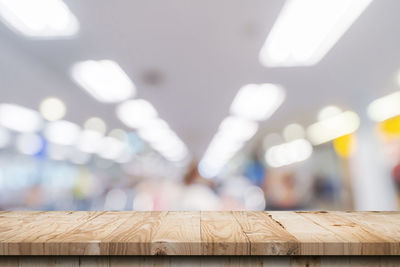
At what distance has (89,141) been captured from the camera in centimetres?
228

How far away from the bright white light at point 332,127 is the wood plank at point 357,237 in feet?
3.42

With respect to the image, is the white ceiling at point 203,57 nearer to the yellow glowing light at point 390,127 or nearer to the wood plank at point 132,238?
the yellow glowing light at point 390,127

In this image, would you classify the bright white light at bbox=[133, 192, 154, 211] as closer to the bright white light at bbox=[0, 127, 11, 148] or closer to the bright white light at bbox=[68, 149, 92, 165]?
the bright white light at bbox=[68, 149, 92, 165]

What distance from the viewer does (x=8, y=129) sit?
7.76ft

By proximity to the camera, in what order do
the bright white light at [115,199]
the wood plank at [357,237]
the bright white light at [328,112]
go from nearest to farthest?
the wood plank at [357,237]
the bright white light at [328,112]
the bright white light at [115,199]

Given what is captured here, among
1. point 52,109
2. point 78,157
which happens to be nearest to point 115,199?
point 78,157

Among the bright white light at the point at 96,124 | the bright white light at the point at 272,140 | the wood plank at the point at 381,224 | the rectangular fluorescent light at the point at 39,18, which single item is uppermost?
the rectangular fluorescent light at the point at 39,18

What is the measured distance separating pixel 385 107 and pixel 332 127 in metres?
0.38

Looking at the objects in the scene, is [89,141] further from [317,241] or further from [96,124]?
[317,241]

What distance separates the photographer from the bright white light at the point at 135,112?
2.20 metres

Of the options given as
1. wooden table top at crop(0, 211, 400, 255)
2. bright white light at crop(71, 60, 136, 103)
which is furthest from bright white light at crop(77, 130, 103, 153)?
wooden table top at crop(0, 211, 400, 255)

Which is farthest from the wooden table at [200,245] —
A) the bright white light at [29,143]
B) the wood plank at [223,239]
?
the bright white light at [29,143]

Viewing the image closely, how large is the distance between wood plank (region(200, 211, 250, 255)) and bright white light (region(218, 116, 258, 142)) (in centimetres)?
120

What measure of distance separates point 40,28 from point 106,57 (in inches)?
16.3
